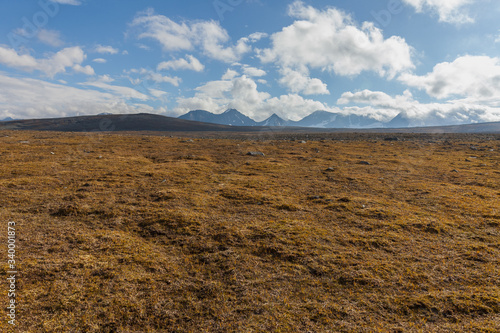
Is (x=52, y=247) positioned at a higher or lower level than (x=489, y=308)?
higher

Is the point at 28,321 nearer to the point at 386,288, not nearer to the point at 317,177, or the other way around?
the point at 386,288

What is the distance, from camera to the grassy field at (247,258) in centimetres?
674

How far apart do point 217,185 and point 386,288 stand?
14.9 metres

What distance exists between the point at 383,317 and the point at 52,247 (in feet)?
41.5

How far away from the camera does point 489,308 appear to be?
7152 mm

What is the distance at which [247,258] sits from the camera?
974 cm

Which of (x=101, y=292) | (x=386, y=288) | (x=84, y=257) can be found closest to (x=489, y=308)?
(x=386, y=288)

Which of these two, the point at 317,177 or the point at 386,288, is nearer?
the point at 386,288

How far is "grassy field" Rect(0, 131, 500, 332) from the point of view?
6.74 meters

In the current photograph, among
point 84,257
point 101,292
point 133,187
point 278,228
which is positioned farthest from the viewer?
point 133,187

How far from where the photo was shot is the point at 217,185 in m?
20.5

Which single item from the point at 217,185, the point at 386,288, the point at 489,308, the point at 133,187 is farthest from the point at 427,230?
the point at 133,187

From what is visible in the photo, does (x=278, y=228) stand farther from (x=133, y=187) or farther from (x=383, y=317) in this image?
(x=133, y=187)

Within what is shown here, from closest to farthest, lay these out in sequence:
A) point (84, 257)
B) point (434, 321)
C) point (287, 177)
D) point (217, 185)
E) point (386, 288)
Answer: point (434, 321) → point (386, 288) → point (84, 257) → point (217, 185) → point (287, 177)
